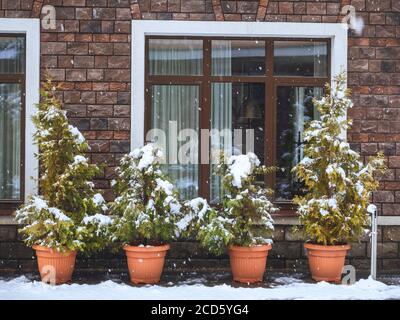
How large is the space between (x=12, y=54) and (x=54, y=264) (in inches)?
117

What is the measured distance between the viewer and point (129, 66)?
317 inches

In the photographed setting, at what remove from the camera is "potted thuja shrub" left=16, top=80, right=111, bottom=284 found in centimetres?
696

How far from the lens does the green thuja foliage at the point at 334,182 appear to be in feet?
23.7

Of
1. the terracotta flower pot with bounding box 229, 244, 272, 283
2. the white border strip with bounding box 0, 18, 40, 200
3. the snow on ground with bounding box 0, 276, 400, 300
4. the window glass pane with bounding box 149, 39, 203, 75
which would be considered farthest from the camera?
the window glass pane with bounding box 149, 39, 203, 75

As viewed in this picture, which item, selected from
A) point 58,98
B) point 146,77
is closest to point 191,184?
point 146,77

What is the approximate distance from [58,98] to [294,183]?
3394 mm

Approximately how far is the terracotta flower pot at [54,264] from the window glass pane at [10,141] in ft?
4.49

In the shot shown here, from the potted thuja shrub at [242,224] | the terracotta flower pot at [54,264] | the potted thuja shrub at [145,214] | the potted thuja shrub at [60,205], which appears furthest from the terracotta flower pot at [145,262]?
the terracotta flower pot at [54,264]

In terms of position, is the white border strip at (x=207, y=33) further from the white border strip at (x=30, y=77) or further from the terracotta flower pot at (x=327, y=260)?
the terracotta flower pot at (x=327, y=260)

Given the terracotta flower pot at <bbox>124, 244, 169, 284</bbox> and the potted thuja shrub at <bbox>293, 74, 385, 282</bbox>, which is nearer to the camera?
the terracotta flower pot at <bbox>124, 244, 169, 284</bbox>

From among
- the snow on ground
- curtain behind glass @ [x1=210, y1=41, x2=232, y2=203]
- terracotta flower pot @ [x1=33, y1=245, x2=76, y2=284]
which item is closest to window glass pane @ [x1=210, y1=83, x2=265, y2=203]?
curtain behind glass @ [x1=210, y1=41, x2=232, y2=203]

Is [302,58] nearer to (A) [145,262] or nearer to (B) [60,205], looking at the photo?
(A) [145,262]

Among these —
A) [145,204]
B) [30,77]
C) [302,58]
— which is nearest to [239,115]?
[302,58]

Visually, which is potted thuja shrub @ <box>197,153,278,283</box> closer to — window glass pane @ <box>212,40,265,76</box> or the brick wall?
the brick wall
